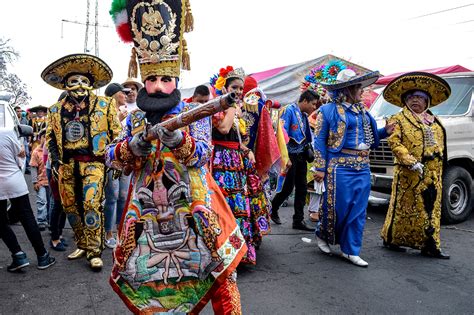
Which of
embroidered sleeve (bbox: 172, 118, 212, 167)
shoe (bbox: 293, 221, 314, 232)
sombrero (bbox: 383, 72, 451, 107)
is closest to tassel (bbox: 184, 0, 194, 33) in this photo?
embroidered sleeve (bbox: 172, 118, 212, 167)

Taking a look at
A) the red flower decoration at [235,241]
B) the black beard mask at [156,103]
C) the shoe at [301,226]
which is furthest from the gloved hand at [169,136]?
the shoe at [301,226]

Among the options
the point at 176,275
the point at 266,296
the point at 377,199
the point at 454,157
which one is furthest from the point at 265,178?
the point at 377,199

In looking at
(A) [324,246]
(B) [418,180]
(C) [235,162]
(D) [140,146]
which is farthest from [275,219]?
(D) [140,146]

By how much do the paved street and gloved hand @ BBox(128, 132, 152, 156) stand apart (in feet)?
5.46

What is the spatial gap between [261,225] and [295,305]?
1133 mm

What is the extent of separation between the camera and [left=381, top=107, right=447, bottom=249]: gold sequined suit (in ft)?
15.3

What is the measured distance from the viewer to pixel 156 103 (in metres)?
2.25

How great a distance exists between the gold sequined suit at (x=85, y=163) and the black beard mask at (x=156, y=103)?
2.12m

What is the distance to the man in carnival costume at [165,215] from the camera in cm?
226

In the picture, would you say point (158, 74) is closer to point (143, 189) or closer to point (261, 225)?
point (143, 189)

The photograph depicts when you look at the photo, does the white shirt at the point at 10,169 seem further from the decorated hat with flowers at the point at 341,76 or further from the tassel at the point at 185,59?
the decorated hat with flowers at the point at 341,76

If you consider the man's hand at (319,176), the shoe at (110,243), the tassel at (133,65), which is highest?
the tassel at (133,65)

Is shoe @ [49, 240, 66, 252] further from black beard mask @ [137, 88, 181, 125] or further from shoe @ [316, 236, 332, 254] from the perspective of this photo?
black beard mask @ [137, 88, 181, 125]

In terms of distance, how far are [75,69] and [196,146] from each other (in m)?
2.70
